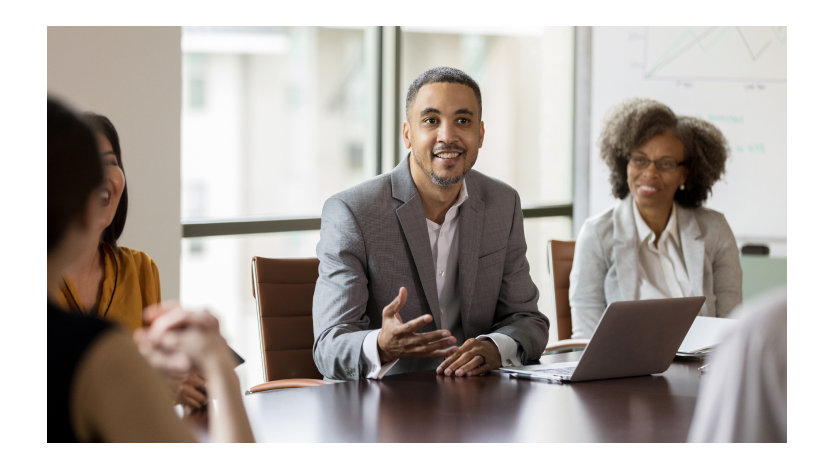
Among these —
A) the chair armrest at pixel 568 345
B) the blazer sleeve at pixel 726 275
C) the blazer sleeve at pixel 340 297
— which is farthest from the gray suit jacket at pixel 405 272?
the blazer sleeve at pixel 726 275

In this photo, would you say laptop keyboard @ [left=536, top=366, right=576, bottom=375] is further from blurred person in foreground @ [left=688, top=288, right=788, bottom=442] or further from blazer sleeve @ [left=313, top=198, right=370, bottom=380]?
blurred person in foreground @ [left=688, top=288, right=788, bottom=442]

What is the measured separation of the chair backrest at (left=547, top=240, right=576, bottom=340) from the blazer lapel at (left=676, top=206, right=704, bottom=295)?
42 cm

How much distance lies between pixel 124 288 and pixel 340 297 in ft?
1.82

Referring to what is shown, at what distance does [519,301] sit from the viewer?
272 cm

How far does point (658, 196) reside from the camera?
138 inches

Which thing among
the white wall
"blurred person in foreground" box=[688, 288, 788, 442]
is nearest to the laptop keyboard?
"blurred person in foreground" box=[688, 288, 788, 442]

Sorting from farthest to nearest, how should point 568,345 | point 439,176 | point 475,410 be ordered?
point 568,345, point 439,176, point 475,410

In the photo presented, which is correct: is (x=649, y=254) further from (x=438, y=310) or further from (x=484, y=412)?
(x=484, y=412)

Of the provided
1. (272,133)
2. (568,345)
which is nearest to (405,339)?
(568,345)

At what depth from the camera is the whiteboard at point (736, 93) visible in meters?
4.84

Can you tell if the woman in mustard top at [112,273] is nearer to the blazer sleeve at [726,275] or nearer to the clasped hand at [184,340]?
the clasped hand at [184,340]

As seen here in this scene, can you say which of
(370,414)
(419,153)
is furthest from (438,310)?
(370,414)

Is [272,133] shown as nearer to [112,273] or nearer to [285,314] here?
[285,314]

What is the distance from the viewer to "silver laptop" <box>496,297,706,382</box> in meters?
2.11
